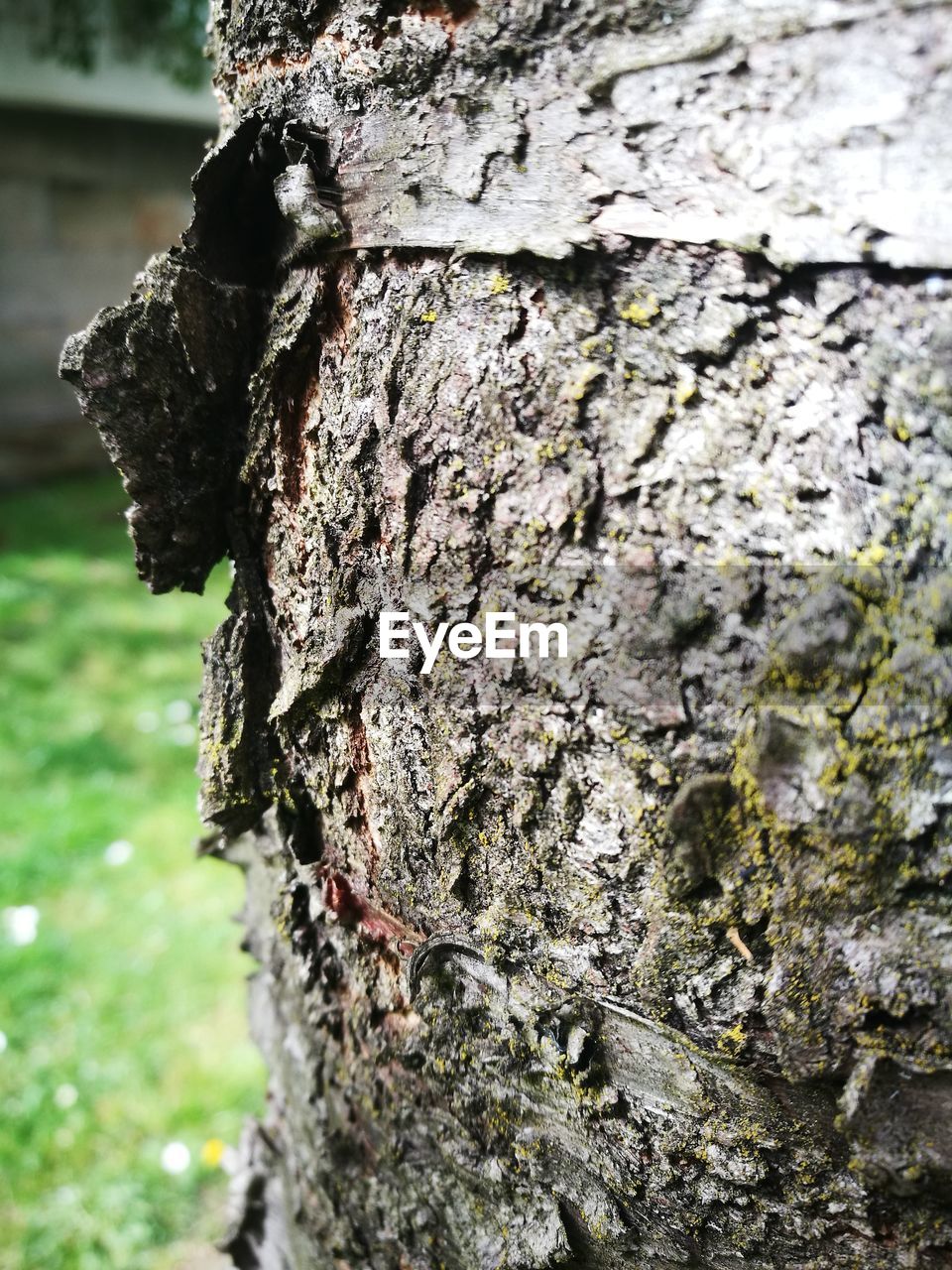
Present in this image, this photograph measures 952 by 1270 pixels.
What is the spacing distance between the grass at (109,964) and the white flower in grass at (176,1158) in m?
0.01

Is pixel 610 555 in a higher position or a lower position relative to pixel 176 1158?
higher

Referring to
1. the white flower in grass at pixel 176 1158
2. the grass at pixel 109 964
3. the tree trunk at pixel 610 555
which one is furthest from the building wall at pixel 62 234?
the tree trunk at pixel 610 555

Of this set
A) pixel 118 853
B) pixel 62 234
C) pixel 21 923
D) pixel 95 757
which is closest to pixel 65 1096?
pixel 21 923

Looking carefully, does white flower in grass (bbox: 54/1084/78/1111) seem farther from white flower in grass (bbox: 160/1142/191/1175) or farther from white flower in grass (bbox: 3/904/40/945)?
white flower in grass (bbox: 3/904/40/945)

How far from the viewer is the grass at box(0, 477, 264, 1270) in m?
1.89

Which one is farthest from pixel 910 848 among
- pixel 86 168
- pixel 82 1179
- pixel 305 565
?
pixel 86 168

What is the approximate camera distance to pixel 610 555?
23.5 inches

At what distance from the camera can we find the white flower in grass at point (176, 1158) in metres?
1.95

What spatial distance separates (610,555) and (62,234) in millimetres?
5769

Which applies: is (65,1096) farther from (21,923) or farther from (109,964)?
(21,923)

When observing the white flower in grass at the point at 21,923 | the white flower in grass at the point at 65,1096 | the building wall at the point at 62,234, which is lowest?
the white flower in grass at the point at 21,923

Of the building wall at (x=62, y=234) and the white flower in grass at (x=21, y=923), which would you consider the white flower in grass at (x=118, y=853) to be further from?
the building wall at (x=62, y=234)

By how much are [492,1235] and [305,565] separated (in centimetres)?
53

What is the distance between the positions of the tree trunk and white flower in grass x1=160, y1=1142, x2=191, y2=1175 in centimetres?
138
